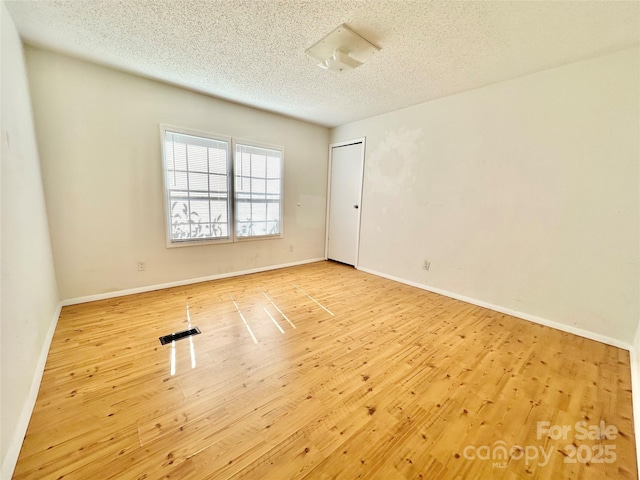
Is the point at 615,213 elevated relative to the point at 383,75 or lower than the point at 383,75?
lower

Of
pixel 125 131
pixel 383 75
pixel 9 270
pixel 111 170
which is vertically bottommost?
pixel 9 270

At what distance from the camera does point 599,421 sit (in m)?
1.45

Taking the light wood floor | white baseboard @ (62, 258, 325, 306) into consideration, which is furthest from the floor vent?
white baseboard @ (62, 258, 325, 306)

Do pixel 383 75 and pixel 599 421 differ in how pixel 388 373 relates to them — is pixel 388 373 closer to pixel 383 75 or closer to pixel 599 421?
pixel 599 421

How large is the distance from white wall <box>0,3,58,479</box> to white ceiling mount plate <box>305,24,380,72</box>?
2.13m

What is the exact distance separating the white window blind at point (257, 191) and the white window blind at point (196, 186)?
0.60 ft

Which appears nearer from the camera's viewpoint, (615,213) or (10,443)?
(10,443)

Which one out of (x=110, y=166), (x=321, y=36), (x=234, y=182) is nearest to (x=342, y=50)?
(x=321, y=36)

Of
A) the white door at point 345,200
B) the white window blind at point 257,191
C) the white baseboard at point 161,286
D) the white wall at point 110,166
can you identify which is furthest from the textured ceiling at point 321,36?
the white baseboard at point 161,286

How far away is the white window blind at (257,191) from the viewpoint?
12.2 ft

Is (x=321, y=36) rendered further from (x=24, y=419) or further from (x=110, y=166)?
(x=24, y=419)

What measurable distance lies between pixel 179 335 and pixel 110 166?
204 cm

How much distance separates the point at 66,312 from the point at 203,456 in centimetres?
241

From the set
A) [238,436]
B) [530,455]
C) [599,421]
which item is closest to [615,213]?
[599,421]
